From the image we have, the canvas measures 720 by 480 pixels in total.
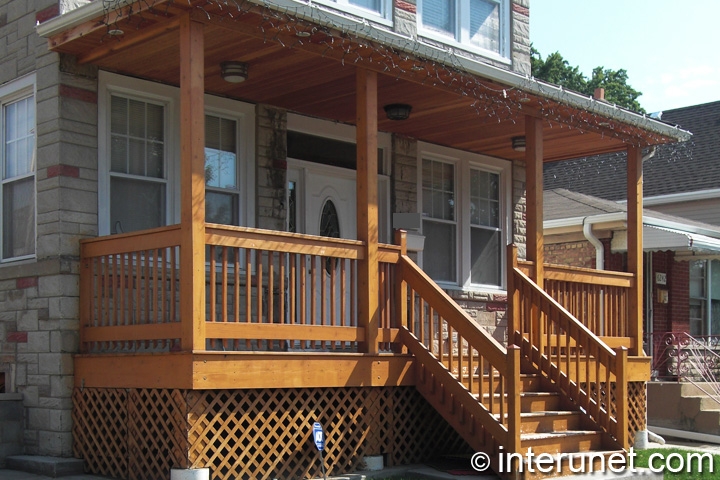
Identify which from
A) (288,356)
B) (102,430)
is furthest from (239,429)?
(102,430)

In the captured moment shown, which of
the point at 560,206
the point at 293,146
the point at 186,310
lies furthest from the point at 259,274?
the point at 560,206

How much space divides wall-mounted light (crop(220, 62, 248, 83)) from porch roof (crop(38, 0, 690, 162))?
9 centimetres

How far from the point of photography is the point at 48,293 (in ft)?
29.1

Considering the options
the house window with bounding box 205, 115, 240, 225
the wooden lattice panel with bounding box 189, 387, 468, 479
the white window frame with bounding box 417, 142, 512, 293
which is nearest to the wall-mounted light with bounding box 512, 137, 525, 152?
the white window frame with bounding box 417, 142, 512, 293

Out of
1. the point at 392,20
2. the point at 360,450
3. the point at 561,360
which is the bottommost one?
the point at 360,450

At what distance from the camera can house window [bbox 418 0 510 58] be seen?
12523 millimetres

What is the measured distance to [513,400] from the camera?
27.2 feet

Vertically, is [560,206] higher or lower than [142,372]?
higher

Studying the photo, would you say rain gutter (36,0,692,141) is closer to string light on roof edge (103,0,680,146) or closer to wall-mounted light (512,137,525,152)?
string light on roof edge (103,0,680,146)

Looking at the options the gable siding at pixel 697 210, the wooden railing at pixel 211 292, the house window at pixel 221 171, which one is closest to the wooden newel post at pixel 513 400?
the wooden railing at pixel 211 292

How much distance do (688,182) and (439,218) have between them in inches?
387

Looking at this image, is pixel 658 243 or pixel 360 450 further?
pixel 658 243

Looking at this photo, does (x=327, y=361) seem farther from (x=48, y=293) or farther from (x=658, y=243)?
(x=658, y=243)

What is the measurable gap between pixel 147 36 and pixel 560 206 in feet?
36.4
